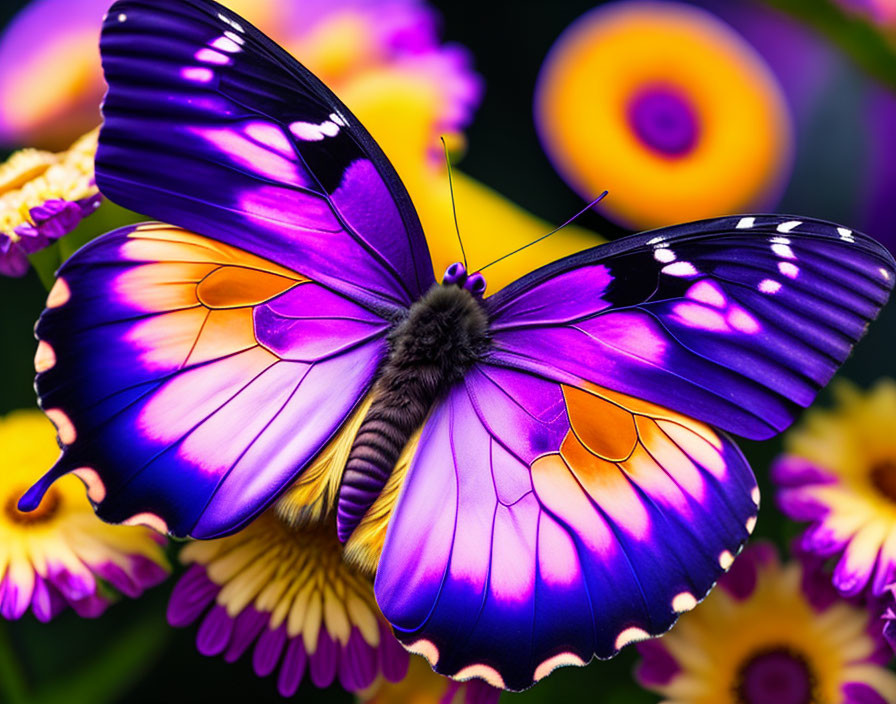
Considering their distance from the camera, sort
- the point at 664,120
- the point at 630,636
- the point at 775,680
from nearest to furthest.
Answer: the point at 630,636, the point at 775,680, the point at 664,120

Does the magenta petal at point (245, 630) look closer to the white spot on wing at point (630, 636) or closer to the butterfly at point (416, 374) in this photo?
the butterfly at point (416, 374)

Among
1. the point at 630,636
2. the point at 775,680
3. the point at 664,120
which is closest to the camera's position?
the point at 630,636

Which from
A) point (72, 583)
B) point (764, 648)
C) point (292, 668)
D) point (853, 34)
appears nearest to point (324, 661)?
point (292, 668)

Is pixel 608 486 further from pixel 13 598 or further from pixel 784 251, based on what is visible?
pixel 13 598

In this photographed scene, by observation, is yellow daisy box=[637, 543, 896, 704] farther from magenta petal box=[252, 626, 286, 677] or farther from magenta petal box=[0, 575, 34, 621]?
magenta petal box=[0, 575, 34, 621]

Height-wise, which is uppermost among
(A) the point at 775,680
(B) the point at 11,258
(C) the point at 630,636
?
(B) the point at 11,258

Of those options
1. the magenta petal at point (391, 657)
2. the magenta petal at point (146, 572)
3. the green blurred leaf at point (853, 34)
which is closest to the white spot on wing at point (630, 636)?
the magenta petal at point (391, 657)
